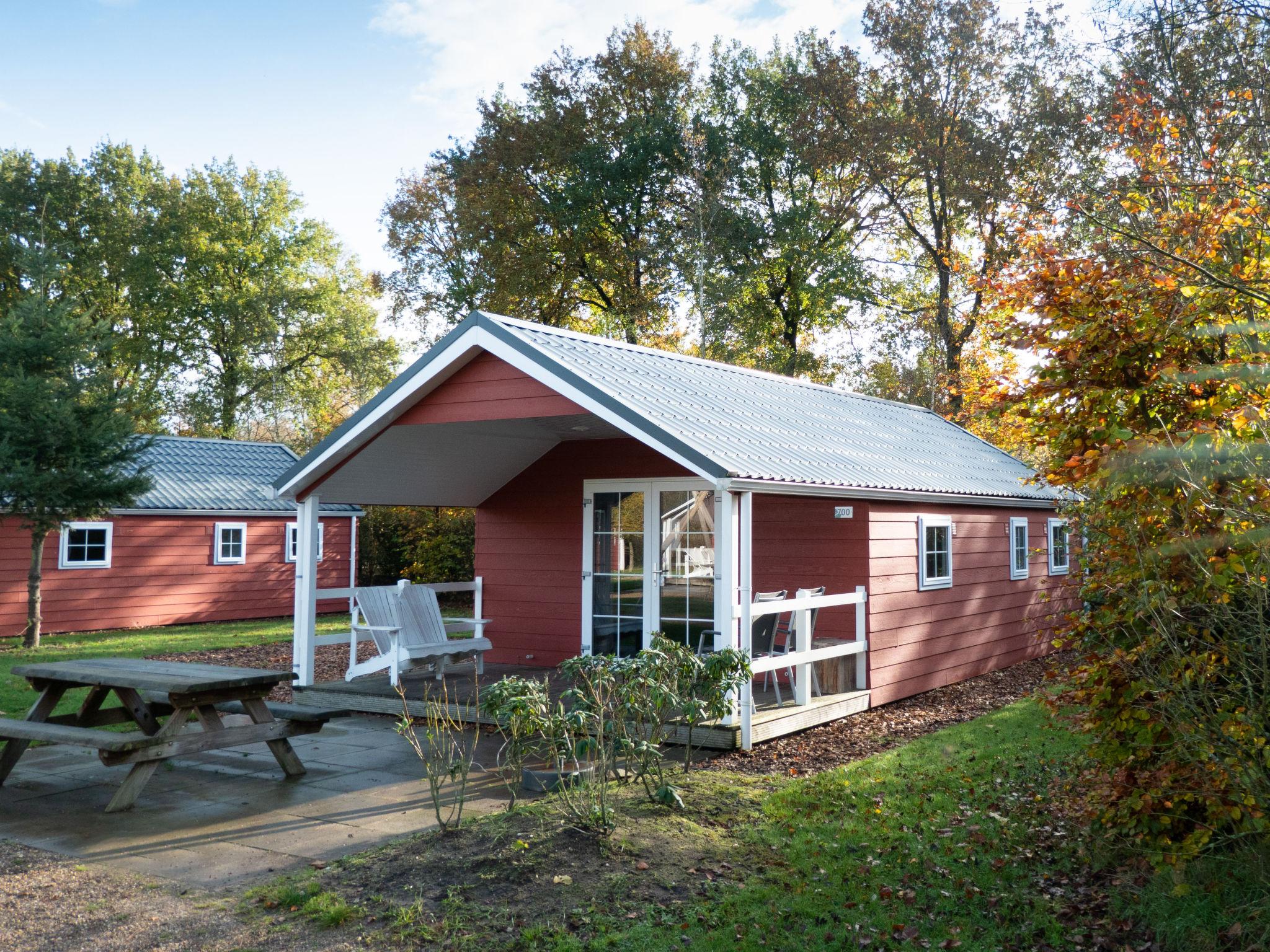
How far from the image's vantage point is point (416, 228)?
99.0 ft

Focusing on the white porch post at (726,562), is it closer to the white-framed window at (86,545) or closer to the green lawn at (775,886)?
the green lawn at (775,886)

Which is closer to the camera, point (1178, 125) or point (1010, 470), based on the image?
point (1178, 125)

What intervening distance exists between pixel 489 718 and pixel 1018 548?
8.59m

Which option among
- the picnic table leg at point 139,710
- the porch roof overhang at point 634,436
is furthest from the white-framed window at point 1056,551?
the picnic table leg at point 139,710

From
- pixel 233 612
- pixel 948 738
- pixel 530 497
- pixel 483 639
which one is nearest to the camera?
pixel 948 738

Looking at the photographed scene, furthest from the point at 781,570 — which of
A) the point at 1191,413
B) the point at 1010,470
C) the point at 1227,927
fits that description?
the point at 1227,927

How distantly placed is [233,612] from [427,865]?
17.2 m

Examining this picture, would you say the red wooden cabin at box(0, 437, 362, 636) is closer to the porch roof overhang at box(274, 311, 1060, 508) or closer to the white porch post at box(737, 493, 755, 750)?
the porch roof overhang at box(274, 311, 1060, 508)

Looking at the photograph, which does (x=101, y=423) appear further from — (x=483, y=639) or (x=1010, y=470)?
(x=1010, y=470)

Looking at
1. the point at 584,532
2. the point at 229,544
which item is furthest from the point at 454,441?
the point at 229,544

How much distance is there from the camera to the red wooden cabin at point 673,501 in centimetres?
909

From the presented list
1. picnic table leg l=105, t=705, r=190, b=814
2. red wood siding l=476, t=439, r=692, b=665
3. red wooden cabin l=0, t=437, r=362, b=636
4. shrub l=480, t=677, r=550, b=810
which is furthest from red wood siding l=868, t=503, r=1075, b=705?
red wooden cabin l=0, t=437, r=362, b=636

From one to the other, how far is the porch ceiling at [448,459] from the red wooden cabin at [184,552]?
859 centimetres

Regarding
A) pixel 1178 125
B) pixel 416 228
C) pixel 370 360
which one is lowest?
pixel 1178 125
